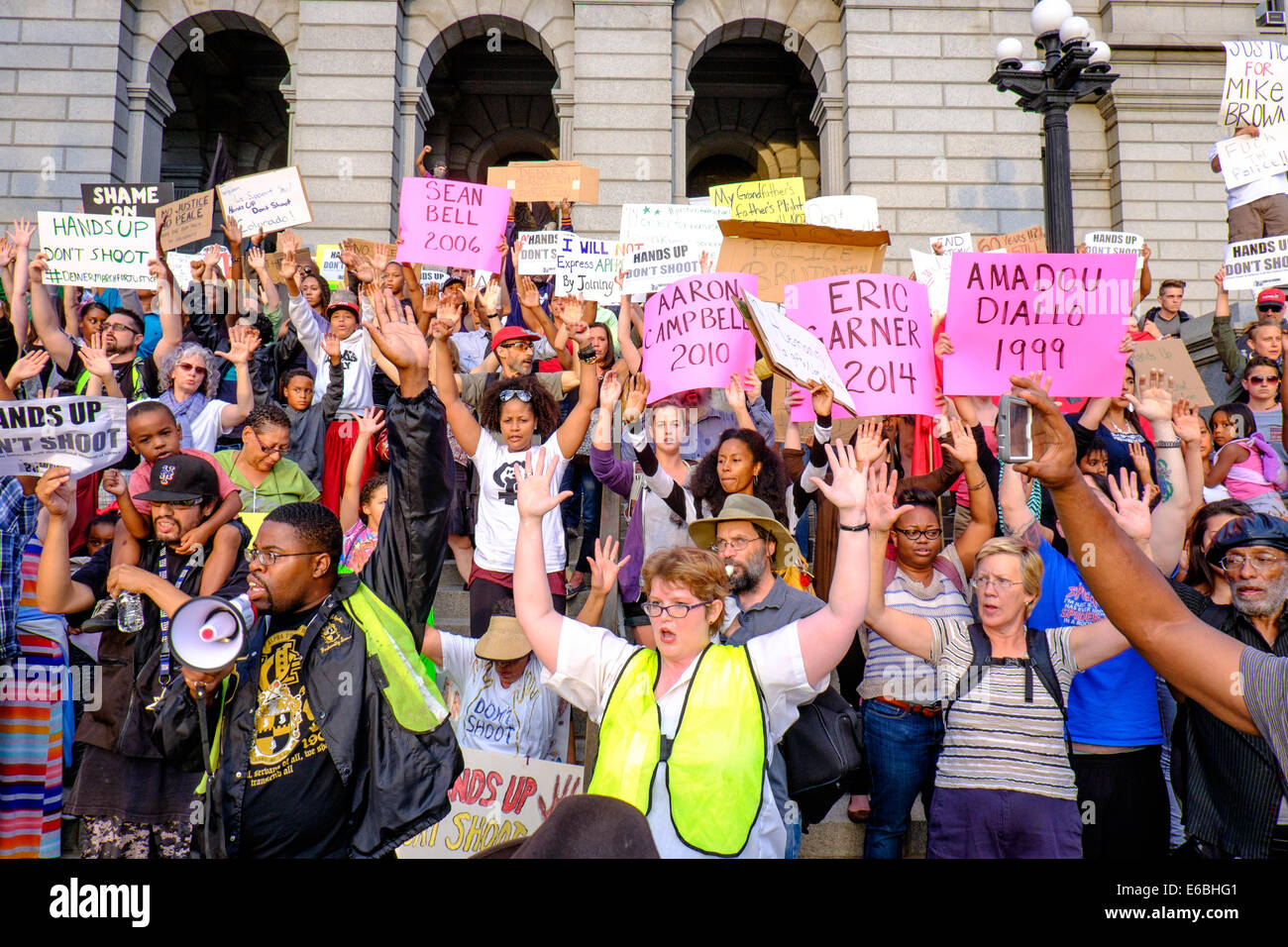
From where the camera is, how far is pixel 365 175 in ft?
48.2

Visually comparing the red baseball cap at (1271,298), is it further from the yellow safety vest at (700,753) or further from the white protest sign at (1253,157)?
the yellow safety vest at (700,753)

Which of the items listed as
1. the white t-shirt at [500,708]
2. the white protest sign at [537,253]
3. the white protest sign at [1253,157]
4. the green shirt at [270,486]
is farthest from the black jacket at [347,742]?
the white protest sign at [1253,157]

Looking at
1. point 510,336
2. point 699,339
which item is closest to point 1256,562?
point 699,339

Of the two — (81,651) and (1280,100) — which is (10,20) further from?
(1280,100)

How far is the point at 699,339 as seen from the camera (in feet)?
18.9

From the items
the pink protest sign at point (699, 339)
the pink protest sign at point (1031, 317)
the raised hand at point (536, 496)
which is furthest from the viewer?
the pink protest sign at point (699, 339)

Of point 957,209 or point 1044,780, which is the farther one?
point 957,209

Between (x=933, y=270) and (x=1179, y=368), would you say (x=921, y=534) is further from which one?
(x=933, y=270)

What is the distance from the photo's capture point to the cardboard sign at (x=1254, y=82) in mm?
10000

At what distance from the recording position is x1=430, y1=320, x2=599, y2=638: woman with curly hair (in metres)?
5.16

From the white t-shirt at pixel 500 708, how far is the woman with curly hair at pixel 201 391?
285 cm

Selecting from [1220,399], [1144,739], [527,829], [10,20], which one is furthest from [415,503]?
[10,20]
